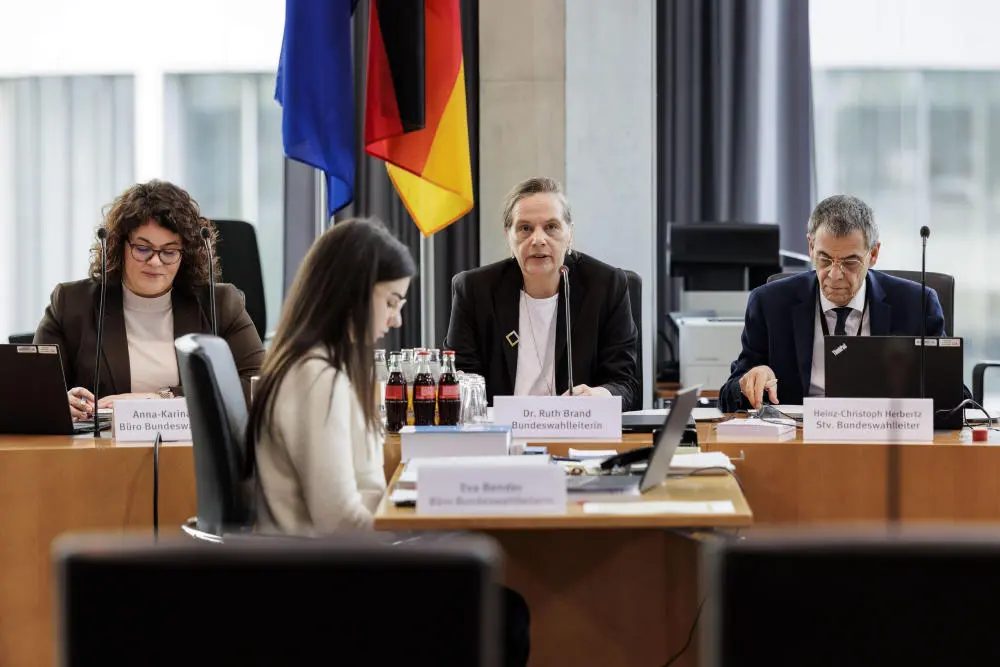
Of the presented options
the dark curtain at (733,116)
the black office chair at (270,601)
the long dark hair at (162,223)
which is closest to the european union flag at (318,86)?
the long dark hair at (162,223)

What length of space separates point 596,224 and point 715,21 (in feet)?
5.41

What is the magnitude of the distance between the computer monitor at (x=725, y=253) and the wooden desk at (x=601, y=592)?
A: 6.90 feet

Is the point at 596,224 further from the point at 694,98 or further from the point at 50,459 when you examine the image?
the point at 50,459

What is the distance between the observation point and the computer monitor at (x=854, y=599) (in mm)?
1029

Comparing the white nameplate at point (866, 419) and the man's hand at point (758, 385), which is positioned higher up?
the man's hand at point (758, 385)

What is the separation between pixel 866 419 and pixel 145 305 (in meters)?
1.83

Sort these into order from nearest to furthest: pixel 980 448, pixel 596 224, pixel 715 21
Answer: pixel 980 448, pixel 596 224, pixel 715 21

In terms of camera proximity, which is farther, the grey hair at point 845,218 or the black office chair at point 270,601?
the grey hair at point 845,218

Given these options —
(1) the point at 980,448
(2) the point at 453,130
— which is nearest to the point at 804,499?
(1) the point at 980,448

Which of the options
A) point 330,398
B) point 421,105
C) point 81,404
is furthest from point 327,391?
point 421,105

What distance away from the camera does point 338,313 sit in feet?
6.61

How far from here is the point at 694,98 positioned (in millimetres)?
5398

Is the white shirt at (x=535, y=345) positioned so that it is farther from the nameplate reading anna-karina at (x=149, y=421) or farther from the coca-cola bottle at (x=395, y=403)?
the nameplate reading anna-karina at (x=149, y=421)


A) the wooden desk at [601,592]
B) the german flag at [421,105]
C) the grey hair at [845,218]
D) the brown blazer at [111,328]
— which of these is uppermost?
the german flag at [421,105]
